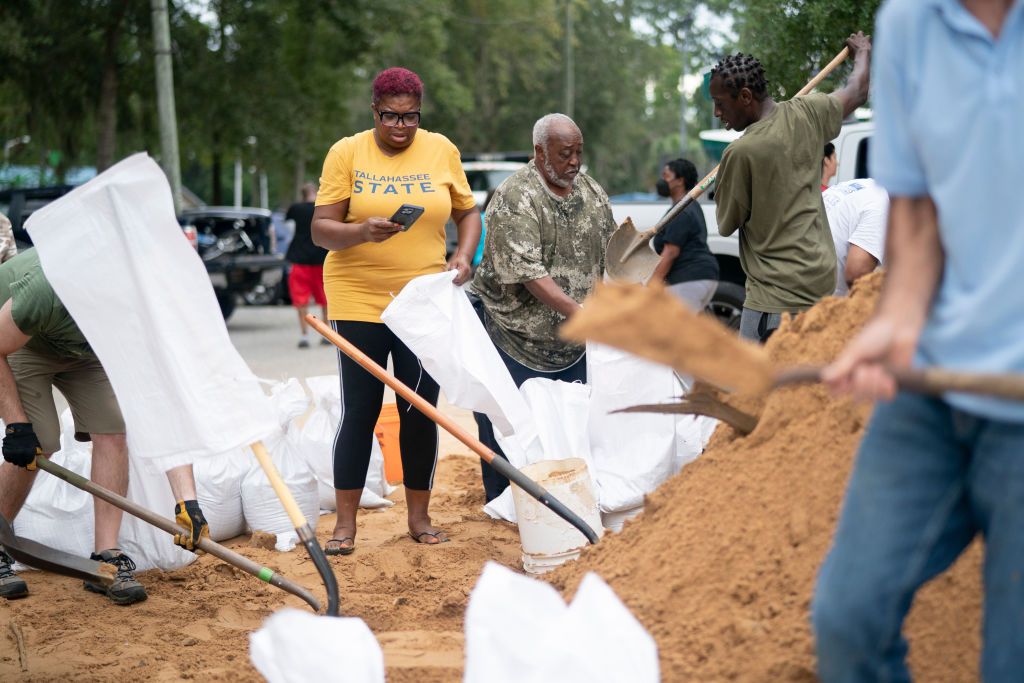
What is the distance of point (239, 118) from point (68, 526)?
59.1 feet

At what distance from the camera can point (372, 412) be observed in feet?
15.7

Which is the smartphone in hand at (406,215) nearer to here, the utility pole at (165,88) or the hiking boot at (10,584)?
the hiking boot at (10,584)

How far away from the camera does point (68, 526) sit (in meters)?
4.76

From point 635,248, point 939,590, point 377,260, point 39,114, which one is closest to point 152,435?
point 377,260

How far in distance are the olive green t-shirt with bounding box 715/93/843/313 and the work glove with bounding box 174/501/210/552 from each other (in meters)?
2.16

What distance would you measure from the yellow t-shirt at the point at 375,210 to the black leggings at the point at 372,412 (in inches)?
3.8

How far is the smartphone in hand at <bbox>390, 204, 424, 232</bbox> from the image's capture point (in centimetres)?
449

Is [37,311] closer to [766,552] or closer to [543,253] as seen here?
[543,253]

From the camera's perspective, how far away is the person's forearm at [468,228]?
16.1 feet

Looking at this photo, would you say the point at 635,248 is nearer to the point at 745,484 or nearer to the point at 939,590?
the point at 745,484

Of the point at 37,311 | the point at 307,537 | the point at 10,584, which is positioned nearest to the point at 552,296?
the point at 307,537

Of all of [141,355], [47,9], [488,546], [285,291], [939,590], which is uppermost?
[47,9]

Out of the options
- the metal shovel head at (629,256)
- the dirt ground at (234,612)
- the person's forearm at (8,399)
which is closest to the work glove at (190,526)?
the dirt ground at (234,612)

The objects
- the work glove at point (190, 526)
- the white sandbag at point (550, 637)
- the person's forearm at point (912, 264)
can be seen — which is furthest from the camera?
the work glove at point (190, 526)
